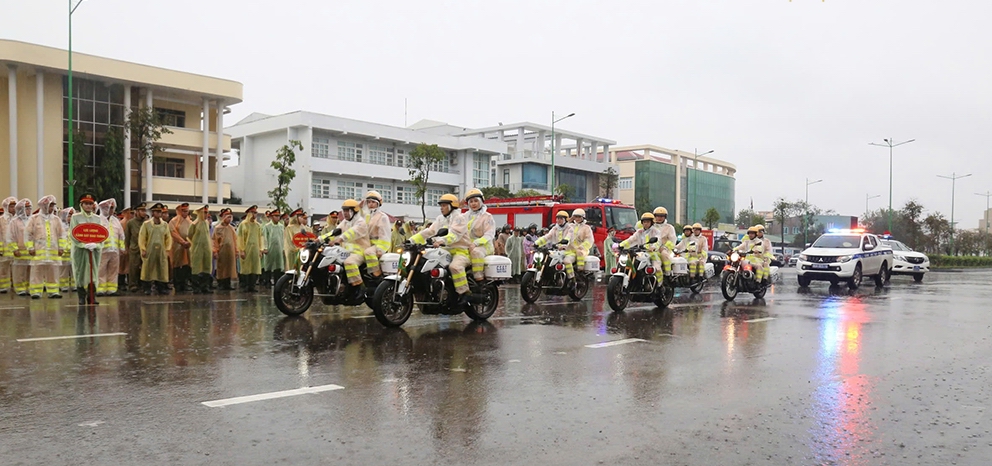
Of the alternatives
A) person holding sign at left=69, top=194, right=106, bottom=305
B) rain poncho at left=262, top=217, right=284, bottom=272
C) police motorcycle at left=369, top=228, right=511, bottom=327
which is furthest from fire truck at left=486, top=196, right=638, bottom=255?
person holding sign at left=69, top=194, right=106, bottom=305

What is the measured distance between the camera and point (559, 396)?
21.0 feet

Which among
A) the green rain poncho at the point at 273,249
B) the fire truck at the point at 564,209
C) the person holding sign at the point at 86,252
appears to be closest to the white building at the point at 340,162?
the fire truck at the point at 564,209

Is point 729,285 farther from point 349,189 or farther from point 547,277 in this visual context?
point 349,189

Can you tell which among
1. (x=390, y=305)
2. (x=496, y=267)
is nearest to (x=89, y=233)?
(x=390, y=305)

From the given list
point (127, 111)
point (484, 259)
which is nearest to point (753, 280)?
point (484, 259)

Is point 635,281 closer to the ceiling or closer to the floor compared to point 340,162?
closer to the floor

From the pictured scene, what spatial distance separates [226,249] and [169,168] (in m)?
32.8

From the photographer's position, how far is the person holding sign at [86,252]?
519 inches

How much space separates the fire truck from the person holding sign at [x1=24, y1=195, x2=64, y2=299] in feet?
49.6

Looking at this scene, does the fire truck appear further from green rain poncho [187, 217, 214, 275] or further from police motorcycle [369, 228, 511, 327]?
police motorcycle [369, 228, 511, 327]

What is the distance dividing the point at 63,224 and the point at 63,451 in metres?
12.3

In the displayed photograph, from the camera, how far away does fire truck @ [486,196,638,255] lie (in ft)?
89.2

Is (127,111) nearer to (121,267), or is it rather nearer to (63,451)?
(121,267)

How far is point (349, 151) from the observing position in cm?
5844
